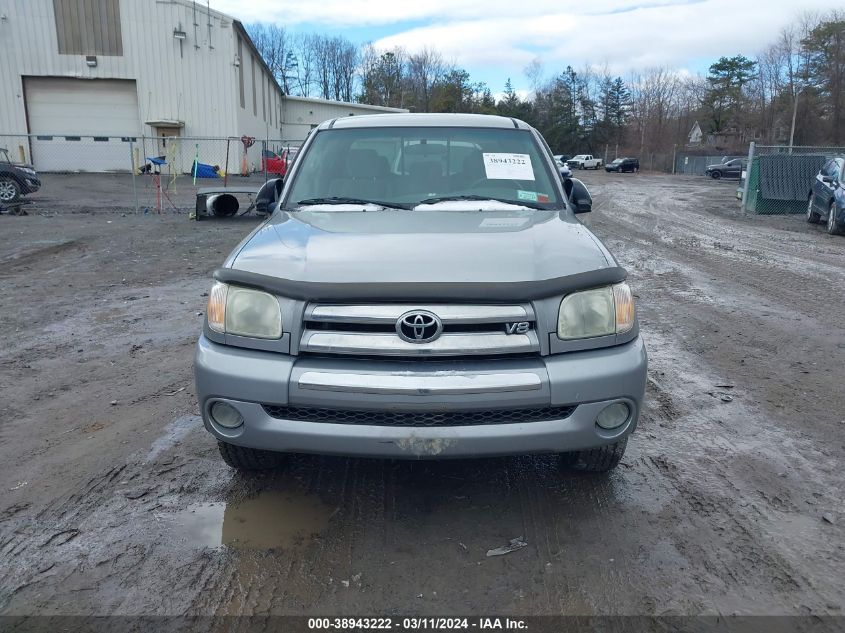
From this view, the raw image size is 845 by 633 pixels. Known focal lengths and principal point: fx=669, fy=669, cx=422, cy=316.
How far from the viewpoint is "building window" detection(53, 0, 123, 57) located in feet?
96.5

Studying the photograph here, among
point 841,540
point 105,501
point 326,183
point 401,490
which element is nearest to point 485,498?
point 401,490

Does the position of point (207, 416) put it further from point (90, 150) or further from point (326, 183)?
point (90, 150)

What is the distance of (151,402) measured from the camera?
452 cm

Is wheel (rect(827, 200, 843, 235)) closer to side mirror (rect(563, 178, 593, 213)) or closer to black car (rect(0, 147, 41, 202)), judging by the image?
side mirror (rect(563, 178, 593, 213))

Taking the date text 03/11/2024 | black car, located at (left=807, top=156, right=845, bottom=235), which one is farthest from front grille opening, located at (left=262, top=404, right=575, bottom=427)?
black car, located at (left=807, top=156, right=845, bottom=235)

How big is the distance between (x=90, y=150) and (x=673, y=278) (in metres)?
28.9

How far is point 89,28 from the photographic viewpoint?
1170 inches

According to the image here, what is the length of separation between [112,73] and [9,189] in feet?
50.1

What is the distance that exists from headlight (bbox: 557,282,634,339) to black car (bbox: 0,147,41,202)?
732 inches

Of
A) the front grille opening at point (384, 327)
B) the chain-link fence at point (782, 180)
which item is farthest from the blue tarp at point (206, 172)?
the front grille opening at point (384, 327)

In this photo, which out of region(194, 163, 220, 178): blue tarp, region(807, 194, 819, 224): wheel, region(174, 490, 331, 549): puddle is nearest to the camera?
region(174, 490, 331, 549): puddle

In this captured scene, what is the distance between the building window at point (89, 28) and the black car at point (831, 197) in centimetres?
2840

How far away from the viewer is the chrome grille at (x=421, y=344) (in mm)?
2697

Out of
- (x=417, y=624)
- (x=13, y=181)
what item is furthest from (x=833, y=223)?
(x=13, y=181)
